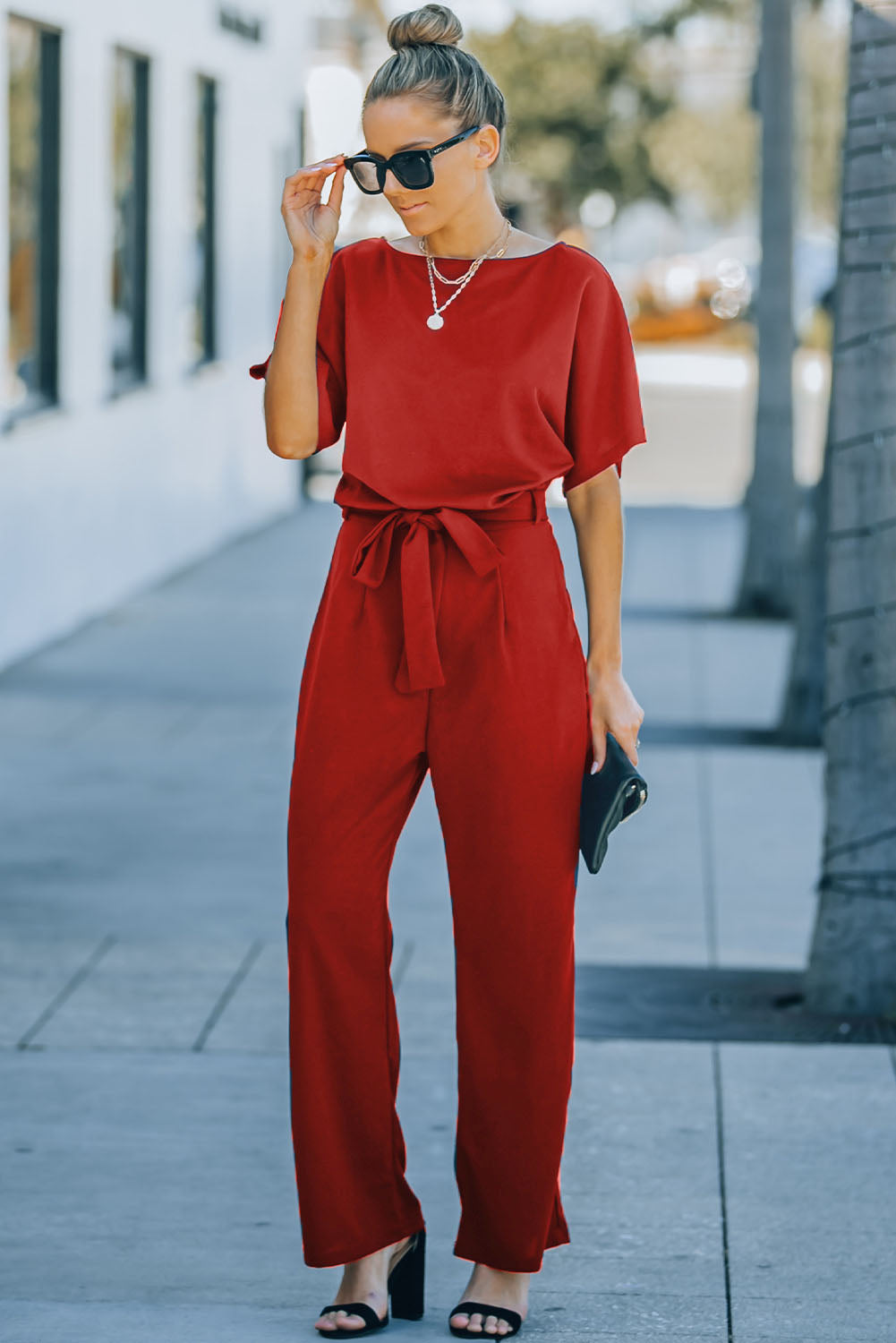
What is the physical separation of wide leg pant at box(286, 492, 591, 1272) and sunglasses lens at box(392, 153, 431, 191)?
47 centimetres

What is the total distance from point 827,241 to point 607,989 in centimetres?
3771

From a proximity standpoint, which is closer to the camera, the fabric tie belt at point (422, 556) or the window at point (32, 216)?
the fabric tie belt at point (422, 556)

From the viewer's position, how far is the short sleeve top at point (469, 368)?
325cm

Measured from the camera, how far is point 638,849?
6.95 metres

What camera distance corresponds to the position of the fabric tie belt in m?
3.26

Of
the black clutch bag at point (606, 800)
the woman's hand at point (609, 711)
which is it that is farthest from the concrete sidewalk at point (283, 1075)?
the woman's hand at point (609, 711)

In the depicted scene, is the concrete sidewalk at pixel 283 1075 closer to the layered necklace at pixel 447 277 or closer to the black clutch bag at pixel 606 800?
the black clutch bag at pixel 606 800

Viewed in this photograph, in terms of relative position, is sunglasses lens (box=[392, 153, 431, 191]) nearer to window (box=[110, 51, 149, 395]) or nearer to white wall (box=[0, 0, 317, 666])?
white wall (box=[0, 0, 317, 666])

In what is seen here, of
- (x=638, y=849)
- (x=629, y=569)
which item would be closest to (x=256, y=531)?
(x=629, y=569)

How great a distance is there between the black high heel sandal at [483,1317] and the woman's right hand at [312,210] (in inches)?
63.2

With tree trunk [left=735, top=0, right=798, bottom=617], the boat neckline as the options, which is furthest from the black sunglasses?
tree trunk [left=735, top=0, right=798, bottom=617]

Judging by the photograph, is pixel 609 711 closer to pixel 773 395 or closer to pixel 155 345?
pixel 773 395

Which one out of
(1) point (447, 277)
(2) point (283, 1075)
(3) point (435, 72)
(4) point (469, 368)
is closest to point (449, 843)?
(4) point (469, 368)

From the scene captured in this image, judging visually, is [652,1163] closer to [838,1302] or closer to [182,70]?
[838,1302]
